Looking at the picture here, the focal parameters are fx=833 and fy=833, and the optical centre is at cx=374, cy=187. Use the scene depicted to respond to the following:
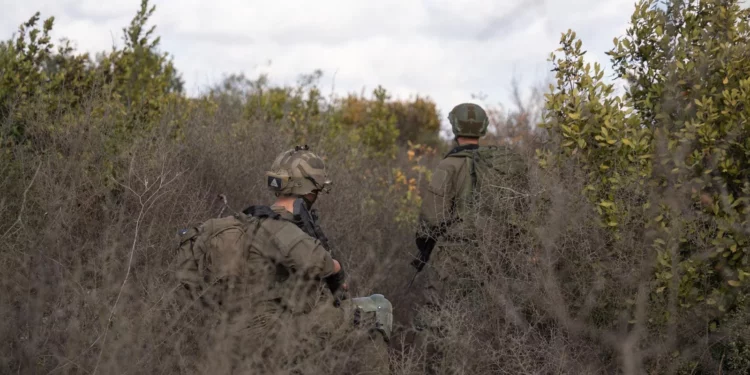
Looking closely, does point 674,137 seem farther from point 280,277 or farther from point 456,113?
point 280,277

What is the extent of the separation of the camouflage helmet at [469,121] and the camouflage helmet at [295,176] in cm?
166

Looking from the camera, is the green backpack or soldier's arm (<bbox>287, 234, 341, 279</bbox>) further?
the green backpack

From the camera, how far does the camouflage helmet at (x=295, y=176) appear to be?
4141mm

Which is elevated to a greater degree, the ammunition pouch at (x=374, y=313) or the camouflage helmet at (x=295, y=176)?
the camouflage helmet at (x=295, y=176)

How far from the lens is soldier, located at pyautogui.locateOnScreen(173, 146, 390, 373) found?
3.79m

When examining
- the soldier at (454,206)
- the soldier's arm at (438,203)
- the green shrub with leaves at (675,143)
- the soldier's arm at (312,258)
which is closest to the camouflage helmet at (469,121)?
the soldier at (454,206)

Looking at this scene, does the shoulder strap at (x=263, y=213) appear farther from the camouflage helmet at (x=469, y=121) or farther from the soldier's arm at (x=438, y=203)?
the camouflage helmet at (x=469, y=121)

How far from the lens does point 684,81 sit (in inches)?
169

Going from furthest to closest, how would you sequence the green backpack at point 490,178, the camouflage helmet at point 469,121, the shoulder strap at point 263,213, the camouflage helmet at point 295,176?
1. the camouflage helmet at point 469,121
2. the green backpack at point 490,178
3. the camouflage helmet at point 295,176
4. the shoulder strap at point 263,213

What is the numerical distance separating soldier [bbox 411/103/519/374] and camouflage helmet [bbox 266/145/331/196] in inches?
44.4

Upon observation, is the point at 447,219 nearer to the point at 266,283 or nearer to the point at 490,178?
the point at 490,178

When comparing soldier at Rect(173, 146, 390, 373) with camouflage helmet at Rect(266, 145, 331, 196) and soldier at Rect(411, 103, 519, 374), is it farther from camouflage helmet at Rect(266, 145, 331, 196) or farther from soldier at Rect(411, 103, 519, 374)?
soldier at Rect(411, 103, 519, 374)

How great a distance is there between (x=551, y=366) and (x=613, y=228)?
79 centimetres

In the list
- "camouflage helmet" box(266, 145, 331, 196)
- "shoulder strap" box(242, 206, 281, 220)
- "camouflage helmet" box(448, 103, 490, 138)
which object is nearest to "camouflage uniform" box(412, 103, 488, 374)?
"camouflage helmet" box(448, 103, 490, 138)
